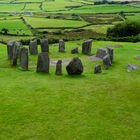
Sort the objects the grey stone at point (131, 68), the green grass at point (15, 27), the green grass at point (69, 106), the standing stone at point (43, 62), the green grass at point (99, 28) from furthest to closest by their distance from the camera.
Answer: the green grass at point (99, 28) → the green grass at point (15, 27) → the grey stone at point (131, 68) → the standing stone at point (43, 62) → the green grass at point (69, 106)

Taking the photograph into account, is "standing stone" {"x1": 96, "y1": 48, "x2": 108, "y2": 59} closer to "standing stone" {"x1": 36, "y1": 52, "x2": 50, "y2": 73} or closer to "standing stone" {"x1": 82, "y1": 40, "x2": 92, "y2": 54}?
"standing stone" {"x1": 82, "y1": 40, "x2": 92, "y2": 54}

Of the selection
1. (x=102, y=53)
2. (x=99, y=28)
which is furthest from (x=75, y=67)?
(x=99, y=28)

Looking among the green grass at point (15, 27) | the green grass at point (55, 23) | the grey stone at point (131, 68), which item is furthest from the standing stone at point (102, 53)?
the green grass at point (55, 23)

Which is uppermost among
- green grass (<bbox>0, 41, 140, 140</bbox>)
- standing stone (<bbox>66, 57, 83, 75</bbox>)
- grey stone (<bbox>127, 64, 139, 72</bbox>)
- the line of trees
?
the line of trees

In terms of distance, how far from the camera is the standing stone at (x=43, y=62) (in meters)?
38.2

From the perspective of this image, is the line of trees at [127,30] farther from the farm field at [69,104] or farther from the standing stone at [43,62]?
the standing stone at [43,62]

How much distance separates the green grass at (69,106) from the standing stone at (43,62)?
0.74 metres

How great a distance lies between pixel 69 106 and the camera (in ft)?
93.7

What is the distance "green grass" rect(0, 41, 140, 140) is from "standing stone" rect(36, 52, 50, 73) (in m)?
0.74

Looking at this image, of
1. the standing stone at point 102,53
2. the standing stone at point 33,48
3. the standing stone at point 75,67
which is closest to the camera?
the standing stone at point 75,67

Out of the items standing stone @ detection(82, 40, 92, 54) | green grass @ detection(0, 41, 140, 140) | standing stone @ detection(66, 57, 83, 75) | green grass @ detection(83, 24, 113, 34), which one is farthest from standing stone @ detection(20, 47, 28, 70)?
green grass @ detection(83, 24, 113, 34)

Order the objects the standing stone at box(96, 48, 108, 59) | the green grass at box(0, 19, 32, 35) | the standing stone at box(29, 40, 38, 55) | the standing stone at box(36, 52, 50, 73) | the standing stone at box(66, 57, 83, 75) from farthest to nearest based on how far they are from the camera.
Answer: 1. the green grass at box(0, 19, 32, 35)
2. the standing stone at box(29, 40, 38, 55)
3. the standing stone at box(96, 48, 108, 59)
4. the standing stone at box(36, 52, 50, 73)
5. the standing stone at box(66, 57, 83, 75)

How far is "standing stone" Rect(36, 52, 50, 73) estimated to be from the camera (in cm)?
3822

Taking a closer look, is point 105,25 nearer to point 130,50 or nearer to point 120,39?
point 120,39
